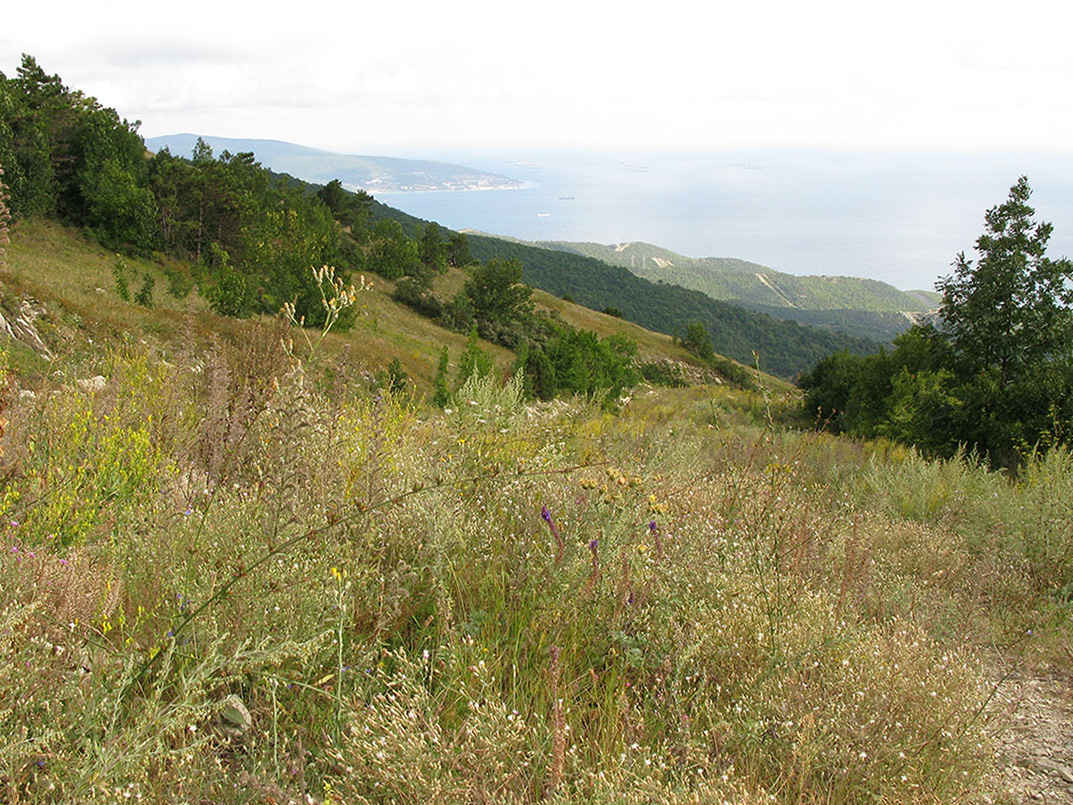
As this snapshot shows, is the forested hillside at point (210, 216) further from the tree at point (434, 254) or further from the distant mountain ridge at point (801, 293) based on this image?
the distant mountain ridge at point (801, 293)

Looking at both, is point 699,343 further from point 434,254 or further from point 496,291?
point 434,254

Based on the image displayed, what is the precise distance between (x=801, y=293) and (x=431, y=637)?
17834 cm

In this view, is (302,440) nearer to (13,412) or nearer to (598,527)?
(598,527)

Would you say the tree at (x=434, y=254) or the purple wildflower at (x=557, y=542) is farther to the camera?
the tree at (x=434, y=254)

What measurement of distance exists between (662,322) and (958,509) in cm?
8982

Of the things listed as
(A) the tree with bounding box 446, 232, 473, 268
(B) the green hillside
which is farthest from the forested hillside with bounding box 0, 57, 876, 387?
(B) the green hillside

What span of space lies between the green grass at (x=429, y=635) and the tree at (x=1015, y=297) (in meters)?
14.8

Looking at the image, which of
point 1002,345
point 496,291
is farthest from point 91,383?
point 496,291

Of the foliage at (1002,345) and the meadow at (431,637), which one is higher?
the foliage at (1002,345)

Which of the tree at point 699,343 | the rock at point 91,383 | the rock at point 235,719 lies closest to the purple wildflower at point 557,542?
the rock at point 235,719

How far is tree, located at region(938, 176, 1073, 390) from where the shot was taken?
15352 mm

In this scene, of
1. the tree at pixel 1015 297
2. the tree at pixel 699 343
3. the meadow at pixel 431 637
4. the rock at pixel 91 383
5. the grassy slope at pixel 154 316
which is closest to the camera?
the meadow at pixel 431 637

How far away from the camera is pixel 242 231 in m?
42.1

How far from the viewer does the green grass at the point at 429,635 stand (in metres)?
1.57
